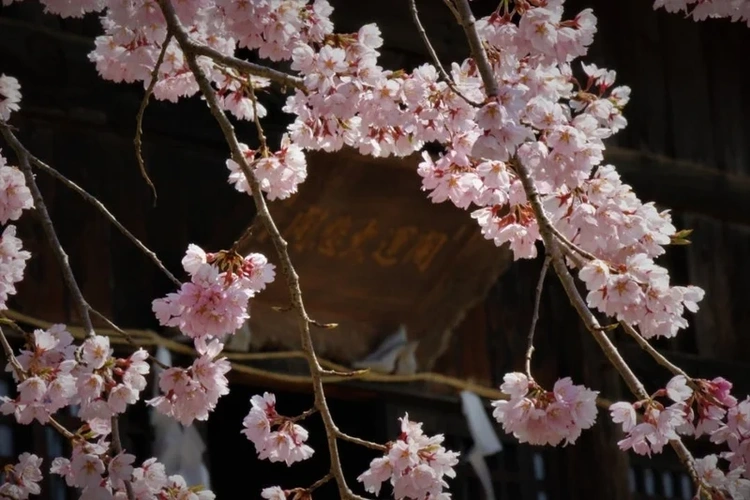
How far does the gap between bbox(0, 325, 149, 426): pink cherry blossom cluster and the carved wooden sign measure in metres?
Result: 1.43

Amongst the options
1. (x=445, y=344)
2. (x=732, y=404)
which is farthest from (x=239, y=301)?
(x=445, y=344)

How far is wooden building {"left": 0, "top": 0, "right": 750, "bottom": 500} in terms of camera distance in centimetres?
430

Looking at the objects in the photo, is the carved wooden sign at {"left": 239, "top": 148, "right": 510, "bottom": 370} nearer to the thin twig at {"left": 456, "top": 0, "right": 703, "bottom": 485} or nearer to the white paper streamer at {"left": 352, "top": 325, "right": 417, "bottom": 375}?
the white paper streamer at {"left": 352, "top": 325, "right": 417, "bottom": 375}

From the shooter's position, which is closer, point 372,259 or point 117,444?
point 117,444

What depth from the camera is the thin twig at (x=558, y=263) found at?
8.02ft

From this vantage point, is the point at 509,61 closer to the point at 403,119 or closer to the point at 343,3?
the point at 403,119

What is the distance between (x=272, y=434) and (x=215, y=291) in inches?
16.1

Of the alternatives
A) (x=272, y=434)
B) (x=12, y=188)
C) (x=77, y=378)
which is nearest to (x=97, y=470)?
(x=77, y=378)

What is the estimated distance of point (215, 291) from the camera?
275 centimetres

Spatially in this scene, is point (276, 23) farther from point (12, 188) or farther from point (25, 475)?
point (25, 475)

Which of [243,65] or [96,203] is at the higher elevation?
[243,65]

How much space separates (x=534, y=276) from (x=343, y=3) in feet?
4.22

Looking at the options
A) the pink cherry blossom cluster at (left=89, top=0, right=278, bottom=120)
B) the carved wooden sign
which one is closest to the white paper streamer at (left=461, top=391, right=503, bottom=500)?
the carved wooden sign

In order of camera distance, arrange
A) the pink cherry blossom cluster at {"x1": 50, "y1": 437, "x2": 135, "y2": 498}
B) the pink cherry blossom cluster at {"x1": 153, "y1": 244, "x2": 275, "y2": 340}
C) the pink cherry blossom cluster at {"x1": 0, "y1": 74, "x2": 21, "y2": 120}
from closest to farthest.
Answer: the pink cherry blossom cluster at {"x1": 153, "y1": 244, "x2": 275, "y2": 340}, the pink cherry blossom cluster at {"x1": 50, "y1": 437, "x2": 135, "y2": 498}, the pink cherry blossom cluster at {"x1": 0, "y1": 74, "x2": 21, "y2": 120}
